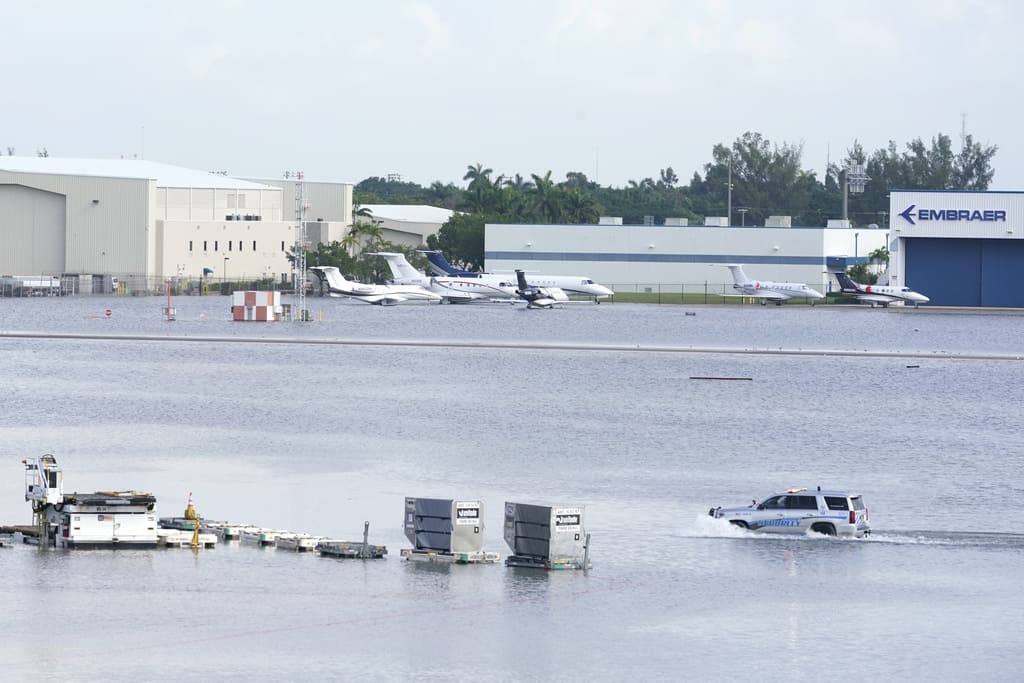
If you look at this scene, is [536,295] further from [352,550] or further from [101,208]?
[352,550]

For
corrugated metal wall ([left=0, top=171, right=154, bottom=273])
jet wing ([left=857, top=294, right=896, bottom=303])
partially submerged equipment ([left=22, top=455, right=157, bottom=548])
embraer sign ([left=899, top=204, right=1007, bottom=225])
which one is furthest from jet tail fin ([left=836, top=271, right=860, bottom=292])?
partially submerged equipment ([left=22, top=455, right=157, bottom=548])

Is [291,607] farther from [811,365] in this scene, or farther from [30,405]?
[811,365]

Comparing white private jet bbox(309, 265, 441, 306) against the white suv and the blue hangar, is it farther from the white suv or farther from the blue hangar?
the white suv

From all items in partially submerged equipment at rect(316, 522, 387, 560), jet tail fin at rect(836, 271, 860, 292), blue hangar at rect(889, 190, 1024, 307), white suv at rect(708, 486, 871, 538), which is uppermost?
blue hangar at rect(889, 190, 1024, 307)

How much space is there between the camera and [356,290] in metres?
194

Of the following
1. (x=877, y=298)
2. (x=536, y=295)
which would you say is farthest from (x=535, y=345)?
(x=877, y=298)

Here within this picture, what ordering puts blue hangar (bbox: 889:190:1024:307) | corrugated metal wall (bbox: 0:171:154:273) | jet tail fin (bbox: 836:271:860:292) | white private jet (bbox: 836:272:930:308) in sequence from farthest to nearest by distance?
corrugated metal wall (bbox: 0:171:154:273) < jet tail fin (bbox: 836:271:860:292) < white private jet (bbox: 836:272:930:308) < blue hangar (bbox: 889:190:1024:307)

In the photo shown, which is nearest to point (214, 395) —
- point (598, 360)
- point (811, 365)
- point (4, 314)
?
point (598, 360)

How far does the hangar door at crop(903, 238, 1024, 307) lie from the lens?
182000mm

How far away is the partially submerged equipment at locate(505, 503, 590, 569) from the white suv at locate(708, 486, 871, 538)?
7975mm

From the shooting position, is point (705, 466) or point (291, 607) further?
point (705, 466)

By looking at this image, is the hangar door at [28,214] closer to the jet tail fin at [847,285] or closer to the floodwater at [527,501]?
the floodwater at [527,501]

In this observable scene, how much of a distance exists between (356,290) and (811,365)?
3586 inches

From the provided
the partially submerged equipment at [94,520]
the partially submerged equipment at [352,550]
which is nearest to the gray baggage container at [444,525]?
the partially submerged equipment at [352,550]
